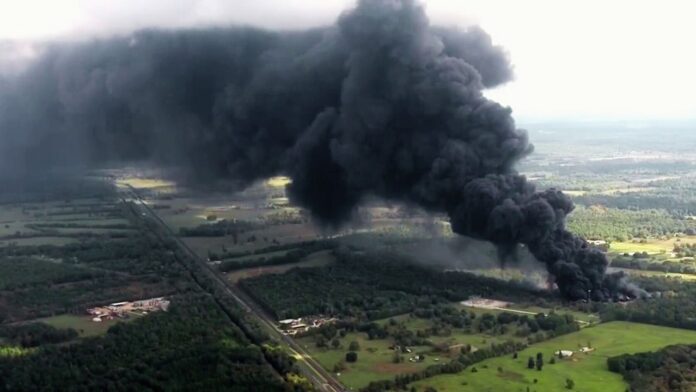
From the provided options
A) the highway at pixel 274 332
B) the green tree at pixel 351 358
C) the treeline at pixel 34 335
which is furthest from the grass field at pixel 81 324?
the green tree at pixel 351 358

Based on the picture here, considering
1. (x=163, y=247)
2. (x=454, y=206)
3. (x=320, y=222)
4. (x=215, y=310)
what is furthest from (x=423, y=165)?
(x=163, y=247)

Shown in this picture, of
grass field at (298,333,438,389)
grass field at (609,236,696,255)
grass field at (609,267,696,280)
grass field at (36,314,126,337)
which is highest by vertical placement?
grass field at (609,267,696,280)

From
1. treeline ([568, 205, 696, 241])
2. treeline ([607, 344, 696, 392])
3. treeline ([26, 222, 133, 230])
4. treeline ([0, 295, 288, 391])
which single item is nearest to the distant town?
treeline ([0, 295, 288, 391])

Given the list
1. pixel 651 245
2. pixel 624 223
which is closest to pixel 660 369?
pixel 651 245

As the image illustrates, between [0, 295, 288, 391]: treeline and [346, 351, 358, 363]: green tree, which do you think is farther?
[346, 351, 358, 363]: green tree

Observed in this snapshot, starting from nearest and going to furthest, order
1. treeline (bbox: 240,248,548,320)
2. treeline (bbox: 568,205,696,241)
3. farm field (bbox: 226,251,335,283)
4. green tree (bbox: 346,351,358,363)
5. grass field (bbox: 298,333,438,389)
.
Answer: grass field (bbox: 298,333,438,389)
green tree (bbox: 346,351,358,363)
treeline (bbox: 240,248,548,320)
farm field (bbox: 226,251,335,283)
treeline (bbox: 568,205,696,241)

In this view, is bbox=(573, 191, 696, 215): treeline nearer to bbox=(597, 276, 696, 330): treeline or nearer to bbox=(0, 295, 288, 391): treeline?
bbox=(597, 276, 696, 330): treeline

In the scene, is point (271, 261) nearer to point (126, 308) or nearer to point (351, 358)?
point (126, 308)

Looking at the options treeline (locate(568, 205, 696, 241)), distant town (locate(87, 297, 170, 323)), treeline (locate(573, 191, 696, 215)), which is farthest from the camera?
treeline (locate(573, 191, 696, 215))
